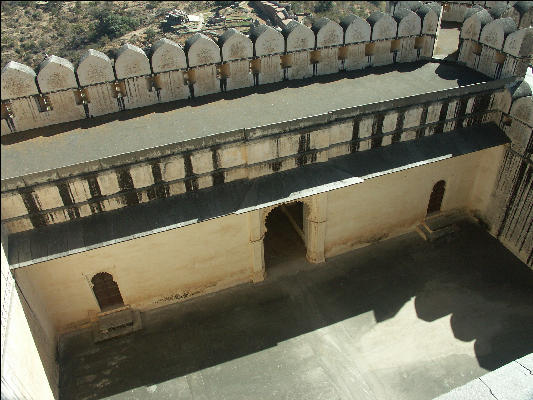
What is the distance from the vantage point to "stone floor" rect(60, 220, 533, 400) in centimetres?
1420

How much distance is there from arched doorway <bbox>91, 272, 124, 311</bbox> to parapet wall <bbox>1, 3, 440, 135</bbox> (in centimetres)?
527

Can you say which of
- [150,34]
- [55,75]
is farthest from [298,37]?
[150,34]

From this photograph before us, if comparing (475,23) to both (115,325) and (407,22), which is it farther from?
(115,325)

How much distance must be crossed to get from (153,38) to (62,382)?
58.7 metres

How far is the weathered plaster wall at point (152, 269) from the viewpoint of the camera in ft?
47.3

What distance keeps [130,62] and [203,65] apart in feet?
7.93

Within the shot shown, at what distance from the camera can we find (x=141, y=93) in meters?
15.5

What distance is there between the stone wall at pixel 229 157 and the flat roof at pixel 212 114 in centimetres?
46

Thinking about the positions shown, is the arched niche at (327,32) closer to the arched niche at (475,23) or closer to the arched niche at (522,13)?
the arched niche at (475,23)

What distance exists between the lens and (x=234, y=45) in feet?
51.8

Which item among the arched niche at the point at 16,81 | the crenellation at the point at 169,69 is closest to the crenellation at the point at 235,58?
the crenellation at the point at 169,69

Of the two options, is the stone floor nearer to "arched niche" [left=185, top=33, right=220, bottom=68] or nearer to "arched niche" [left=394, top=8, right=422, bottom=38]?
"arched niche" [left=185, top=33, right=220, bottom=68]

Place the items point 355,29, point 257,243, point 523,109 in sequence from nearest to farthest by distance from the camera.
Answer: point 523,109 < point 257,243 < point 355,29

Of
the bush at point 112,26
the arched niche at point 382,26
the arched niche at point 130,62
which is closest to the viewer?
the arched niche at point 130,62
